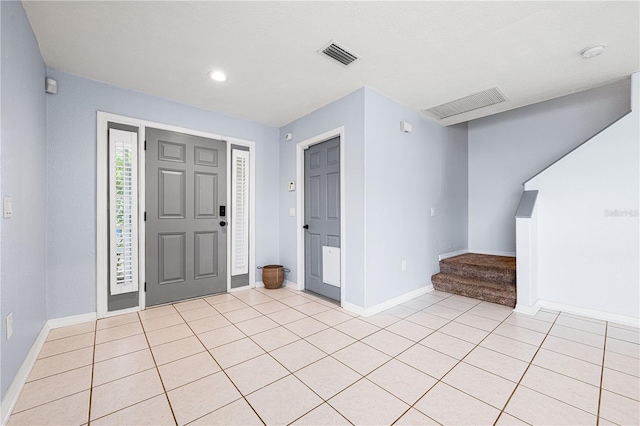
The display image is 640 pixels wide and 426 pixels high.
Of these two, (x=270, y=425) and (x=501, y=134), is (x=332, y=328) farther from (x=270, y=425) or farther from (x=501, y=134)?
(x=501, y=134)

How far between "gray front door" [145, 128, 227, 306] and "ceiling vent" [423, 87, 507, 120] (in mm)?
3127

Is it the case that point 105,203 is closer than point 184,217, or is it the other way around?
point 105,203

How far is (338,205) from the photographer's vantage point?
3.51 m

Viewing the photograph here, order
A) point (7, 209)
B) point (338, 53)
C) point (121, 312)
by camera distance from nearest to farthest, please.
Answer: point (7, 209)
point (338, 53)
point (121, 312)

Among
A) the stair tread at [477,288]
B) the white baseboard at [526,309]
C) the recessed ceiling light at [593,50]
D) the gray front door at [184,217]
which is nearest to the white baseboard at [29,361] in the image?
the gray front door at [184,217]

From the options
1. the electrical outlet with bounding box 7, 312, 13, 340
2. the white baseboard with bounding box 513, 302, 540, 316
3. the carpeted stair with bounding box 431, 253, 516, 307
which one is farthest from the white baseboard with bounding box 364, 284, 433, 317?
the electrical outlet with bounding box 7, 312, 13, 340

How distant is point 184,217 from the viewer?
354 centimetres

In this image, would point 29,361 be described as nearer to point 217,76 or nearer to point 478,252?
point 217,76

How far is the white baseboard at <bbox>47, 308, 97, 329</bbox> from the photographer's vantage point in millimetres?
2693

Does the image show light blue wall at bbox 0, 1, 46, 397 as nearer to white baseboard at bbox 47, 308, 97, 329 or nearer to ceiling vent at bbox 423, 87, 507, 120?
white baseboard at bbox 47, 308, 97, 329

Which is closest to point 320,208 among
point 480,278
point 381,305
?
point 381,305

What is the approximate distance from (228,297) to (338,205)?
1976 millimetres

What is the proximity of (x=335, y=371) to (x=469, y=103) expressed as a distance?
11.6ft

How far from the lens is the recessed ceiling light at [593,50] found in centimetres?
236
